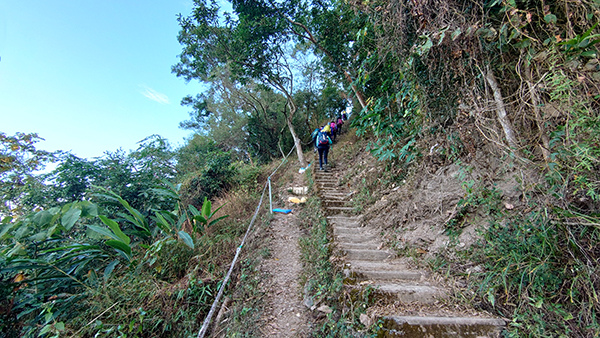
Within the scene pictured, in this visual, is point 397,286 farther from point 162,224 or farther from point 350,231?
point 162,224

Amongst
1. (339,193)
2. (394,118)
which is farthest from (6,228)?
(394,118)

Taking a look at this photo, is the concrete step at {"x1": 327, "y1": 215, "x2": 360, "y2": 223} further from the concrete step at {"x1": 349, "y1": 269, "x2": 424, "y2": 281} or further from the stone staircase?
the concrete step at {"x1": 349, "y1": 269, "x2": 424, "y2": 281}

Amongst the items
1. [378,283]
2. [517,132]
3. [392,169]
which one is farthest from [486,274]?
[392,169]

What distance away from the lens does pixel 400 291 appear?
2205 mm

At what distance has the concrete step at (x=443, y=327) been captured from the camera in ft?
5.73

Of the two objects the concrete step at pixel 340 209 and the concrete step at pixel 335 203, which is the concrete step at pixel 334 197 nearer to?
the concrete step at pixel 335 203

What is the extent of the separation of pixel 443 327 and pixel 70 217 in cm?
465

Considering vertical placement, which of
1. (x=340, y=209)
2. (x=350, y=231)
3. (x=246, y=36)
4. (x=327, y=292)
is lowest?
(x=327, y=292)

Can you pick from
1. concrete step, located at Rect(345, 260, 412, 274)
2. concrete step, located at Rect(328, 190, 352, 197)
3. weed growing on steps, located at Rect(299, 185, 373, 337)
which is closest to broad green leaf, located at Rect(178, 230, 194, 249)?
weed growing on steps, located at Rect(299, 185, 373, 337)

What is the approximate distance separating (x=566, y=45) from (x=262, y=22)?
7.53 meters

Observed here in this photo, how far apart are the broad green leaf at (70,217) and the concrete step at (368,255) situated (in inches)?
152

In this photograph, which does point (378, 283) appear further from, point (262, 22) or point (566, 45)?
point (262, 22)

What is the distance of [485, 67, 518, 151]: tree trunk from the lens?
217cm

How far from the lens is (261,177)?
888 centimetres
